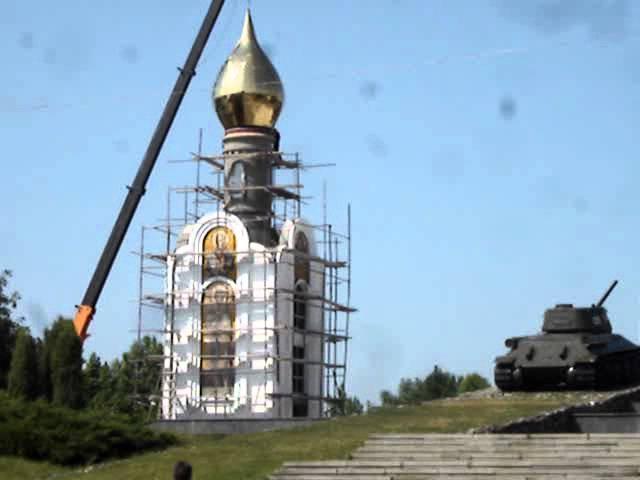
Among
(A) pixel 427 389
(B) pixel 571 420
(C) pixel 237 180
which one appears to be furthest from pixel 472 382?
(B) pixel 571 420

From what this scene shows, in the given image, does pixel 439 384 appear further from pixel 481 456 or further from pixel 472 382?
pixel 481 456

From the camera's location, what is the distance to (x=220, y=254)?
4372cm

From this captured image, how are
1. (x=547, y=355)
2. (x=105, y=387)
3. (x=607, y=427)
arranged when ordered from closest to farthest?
(x=607, y=427)
(x=547, y=355)
(x=105, y=387)

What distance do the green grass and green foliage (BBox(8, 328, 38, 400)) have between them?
18.6ft

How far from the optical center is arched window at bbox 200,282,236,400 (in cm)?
4316

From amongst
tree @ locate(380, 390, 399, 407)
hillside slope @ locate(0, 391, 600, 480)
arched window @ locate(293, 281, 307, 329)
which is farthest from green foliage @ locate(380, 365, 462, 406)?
hillside slope @ locate(0, 391, 600, 480)

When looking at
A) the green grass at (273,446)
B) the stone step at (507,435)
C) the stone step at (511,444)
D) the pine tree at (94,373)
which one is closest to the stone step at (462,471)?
the green grass at (273,446)

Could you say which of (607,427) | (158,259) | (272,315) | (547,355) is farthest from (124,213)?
(607,427)

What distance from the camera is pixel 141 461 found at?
2458cm

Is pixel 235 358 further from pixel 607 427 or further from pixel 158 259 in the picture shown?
pixel 607 427

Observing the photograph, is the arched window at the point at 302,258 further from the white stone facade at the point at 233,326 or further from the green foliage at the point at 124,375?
the green foliage at the point at 124,375

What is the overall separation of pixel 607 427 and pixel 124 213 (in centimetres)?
2030

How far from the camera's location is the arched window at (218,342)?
43.2m

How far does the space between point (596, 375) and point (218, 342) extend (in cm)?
1421
